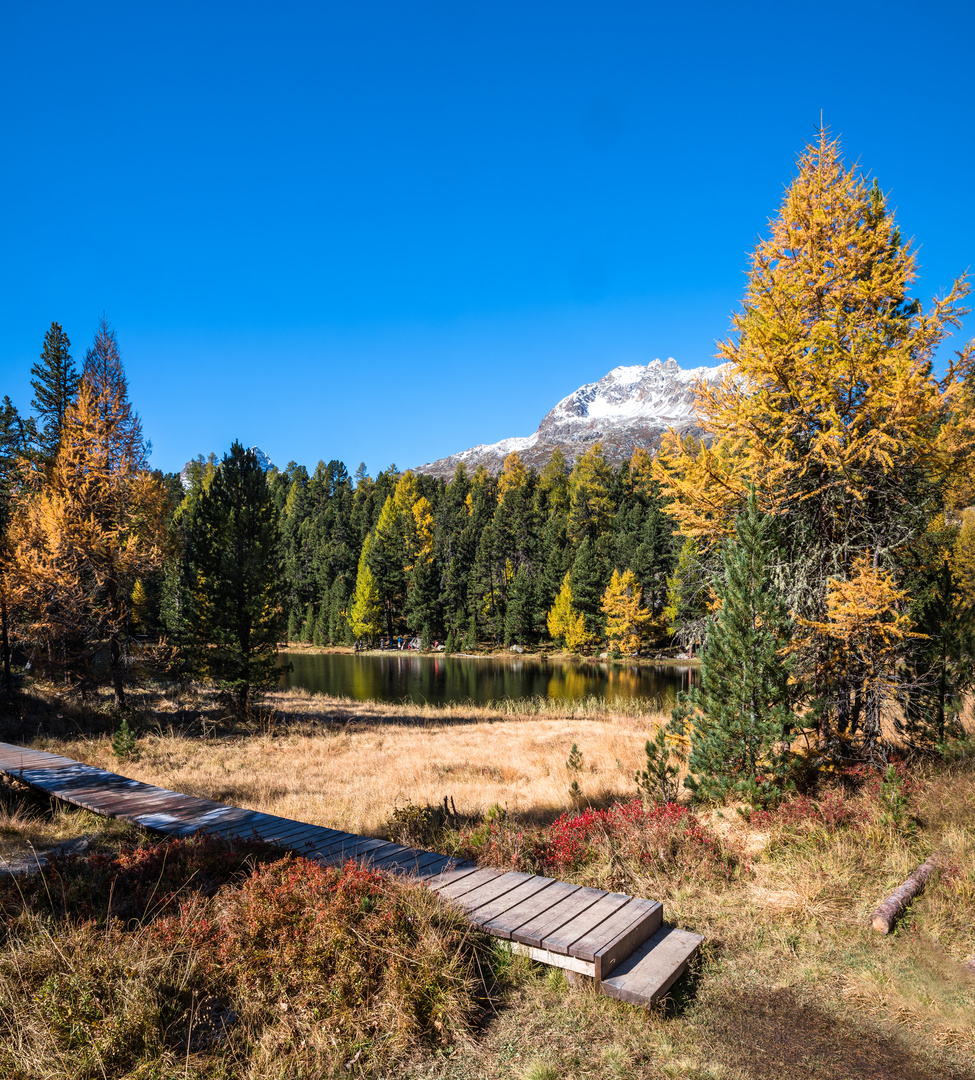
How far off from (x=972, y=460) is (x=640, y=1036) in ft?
32.7

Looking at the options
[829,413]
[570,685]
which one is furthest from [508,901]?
[570,685]

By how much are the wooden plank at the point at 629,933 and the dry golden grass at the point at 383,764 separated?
492 centimetres

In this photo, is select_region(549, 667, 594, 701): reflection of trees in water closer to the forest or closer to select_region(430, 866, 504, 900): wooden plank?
the forest

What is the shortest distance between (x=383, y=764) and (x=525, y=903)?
1109 cm

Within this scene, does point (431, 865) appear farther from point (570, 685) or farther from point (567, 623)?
point (567, 623)

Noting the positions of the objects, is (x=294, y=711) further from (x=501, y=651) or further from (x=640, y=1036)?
(x=501, y=651)

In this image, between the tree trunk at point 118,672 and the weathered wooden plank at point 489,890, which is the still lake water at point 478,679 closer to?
the tree trunk at point 118,672

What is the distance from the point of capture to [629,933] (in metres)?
4.66

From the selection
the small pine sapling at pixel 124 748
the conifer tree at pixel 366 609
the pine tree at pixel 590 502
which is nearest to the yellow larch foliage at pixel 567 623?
the pine tree at pixel 590 502

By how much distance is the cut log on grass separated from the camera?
17.8 ft

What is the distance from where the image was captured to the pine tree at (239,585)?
21328 millimetres

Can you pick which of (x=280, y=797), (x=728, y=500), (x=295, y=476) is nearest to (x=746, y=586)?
(x=728, y=500)

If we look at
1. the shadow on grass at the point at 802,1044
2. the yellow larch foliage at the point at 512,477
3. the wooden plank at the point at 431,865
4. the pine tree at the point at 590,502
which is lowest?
the shadow on grass at the point at 802,1044

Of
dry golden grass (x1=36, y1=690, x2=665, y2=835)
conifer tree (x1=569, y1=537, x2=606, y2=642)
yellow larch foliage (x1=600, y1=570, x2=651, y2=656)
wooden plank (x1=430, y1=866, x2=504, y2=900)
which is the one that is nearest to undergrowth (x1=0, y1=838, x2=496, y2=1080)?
wooden plank (x1=430, y1=866, x2=504, y2=900)
